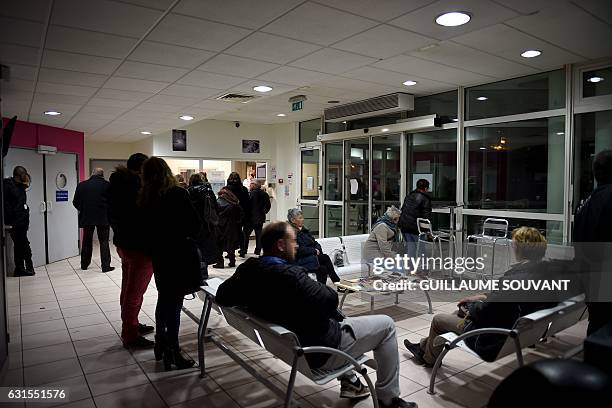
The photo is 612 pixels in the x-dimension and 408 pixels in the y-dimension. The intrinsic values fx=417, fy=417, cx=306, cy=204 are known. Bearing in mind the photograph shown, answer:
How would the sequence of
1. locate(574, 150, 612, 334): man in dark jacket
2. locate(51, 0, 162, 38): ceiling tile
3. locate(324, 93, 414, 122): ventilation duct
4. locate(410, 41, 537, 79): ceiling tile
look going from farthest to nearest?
locate(324, 93, 414, 122): ventilation duct, locate(410, 41, 537, 79): ceiling tile, locate(574, 150, 612, 334): man in dark jacket, locate(51, 0, 162, 38): ceiling tile

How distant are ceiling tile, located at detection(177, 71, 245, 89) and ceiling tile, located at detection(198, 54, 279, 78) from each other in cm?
16

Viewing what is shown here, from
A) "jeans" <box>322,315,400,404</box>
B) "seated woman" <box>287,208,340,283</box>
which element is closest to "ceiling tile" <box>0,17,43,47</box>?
"seated woman" <box>287,208,340,283</box>

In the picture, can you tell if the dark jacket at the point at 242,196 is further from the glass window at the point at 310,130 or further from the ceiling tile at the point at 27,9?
the ceiling tile at the point at 27,9

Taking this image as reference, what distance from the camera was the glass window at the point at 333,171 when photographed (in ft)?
29.4

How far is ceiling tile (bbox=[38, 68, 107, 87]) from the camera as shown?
13.9ft

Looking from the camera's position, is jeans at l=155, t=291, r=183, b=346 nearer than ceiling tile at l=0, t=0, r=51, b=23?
No

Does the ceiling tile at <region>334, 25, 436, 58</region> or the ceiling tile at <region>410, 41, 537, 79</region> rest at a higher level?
the ceiling tile at <region>410, 41, 537, 79</region>

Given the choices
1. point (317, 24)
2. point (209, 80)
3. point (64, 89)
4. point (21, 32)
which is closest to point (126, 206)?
point (21, 32)

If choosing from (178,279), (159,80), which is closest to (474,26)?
(178,279)

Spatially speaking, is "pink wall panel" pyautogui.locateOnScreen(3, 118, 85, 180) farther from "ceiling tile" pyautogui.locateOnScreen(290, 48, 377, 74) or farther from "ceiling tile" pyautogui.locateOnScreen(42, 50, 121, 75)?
"ceiling tile" pyautogui.locateOnScreen(290, 48, 377, 74)

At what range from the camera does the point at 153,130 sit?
865 centimetres

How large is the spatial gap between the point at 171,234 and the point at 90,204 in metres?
4.49

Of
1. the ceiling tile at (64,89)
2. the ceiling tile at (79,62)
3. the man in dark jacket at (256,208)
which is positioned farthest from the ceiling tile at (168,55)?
the man in dark jacket at (256,208)

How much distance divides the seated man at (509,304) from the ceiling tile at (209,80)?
10.8 ft
